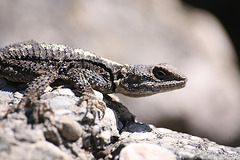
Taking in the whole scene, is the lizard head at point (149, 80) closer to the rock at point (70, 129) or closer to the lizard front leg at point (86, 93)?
the lizard front leg at point (86, 93)

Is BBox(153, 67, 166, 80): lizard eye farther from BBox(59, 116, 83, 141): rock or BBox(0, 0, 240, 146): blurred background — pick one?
BBox(0, 0, 240, 146): blurred background

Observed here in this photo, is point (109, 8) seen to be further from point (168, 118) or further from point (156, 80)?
point (156, 80)

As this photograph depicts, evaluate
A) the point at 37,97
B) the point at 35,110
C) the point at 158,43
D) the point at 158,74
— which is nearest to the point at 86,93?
the point at 37,97

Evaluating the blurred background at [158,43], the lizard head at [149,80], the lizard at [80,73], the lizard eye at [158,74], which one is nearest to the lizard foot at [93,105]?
the lizard at [80,73]

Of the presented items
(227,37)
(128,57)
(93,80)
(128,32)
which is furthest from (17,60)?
(227,37)

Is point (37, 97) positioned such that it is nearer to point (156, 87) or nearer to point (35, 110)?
point (35, 110)

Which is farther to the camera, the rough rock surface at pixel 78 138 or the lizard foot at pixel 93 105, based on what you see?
the lizard foot at pixel 93 105
